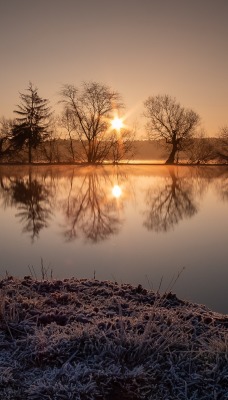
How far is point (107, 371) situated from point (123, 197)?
12872 millimetres

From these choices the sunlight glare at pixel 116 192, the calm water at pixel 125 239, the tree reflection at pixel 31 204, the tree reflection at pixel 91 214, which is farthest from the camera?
the sunlight glare at pixel 116 192

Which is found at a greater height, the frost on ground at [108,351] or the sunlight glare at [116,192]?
the sunlight glare at [116,192]

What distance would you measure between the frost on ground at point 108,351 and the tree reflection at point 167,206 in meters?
5.69

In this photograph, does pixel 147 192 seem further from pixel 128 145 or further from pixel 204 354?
pixel 128 145

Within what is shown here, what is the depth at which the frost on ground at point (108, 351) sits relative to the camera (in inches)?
123

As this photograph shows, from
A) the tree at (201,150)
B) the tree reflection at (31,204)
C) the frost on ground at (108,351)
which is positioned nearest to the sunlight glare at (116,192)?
the tree reflection at (31,204)

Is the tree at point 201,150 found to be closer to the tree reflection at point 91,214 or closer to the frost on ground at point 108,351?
the tree reflection at point 91,214

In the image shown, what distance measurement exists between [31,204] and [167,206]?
4239 millimetres

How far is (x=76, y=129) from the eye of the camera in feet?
144

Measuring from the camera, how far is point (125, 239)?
350 inches

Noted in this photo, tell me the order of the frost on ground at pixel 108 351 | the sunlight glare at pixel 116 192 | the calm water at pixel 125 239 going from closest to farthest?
the frost on ground at pixel 108 351 → the calm water at pixel 125 239 → the sunlight glare at pixel 116 192

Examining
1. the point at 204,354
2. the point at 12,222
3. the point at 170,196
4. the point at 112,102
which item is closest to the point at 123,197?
the point at 170,196

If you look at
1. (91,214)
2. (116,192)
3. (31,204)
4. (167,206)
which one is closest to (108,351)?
(91,214)

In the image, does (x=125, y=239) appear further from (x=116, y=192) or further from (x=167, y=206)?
(x=116, y=192)
